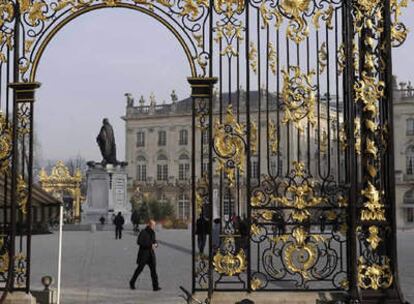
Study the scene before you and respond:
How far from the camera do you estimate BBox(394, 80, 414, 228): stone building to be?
54694 millimetres

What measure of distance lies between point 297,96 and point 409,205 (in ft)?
167

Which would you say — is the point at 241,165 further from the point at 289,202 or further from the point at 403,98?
the point at 403,98

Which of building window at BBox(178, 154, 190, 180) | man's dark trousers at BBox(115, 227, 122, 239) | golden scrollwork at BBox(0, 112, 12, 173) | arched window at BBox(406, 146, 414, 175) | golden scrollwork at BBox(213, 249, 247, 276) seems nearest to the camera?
golden scrollwork at BBox(213, 249, 247, 276)

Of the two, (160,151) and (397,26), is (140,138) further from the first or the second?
(397,26)

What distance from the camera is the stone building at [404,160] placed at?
5469 cm

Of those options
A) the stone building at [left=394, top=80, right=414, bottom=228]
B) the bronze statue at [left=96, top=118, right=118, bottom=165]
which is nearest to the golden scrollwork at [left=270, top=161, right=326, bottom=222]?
the bronze statue at [left=96, top=118, right=118, bottom=165]

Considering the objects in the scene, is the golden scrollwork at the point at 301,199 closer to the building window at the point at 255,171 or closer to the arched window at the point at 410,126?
the building window at the point at 255,171

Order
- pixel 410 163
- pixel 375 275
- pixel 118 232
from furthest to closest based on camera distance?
pixel 410 163, pixel 118 232, pixel 375 275

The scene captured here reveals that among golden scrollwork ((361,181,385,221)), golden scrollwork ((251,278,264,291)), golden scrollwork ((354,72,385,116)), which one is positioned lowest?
golden scrollwork ((251,278,264,291))

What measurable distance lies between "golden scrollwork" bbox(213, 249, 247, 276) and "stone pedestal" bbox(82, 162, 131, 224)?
27.9 meters

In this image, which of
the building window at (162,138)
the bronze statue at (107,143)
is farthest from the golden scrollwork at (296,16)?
the building window at (162,138)

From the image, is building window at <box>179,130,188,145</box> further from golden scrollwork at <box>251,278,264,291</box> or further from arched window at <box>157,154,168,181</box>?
golden scrollwork at <box>251,278,264,291</box>

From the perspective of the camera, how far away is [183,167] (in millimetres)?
62875

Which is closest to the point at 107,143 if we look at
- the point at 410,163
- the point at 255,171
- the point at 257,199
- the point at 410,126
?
the point at 255,171
